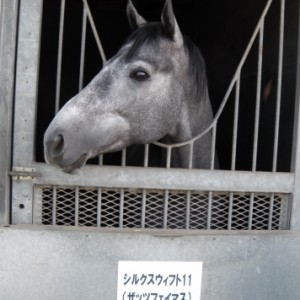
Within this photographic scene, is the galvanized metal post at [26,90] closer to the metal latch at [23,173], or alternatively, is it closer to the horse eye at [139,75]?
the metal latch at [23,173]

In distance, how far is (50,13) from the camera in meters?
3.45

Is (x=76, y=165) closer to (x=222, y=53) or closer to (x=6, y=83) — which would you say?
(x=6, y=83)

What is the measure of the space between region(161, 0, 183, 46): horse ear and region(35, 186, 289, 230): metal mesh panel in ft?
2.03

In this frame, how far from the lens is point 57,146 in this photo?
136 cm

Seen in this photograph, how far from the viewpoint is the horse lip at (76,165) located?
138cm

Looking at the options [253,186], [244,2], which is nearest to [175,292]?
[253,186]

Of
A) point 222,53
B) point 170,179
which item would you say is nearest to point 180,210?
point 170,179

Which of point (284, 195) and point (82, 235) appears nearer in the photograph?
point (82, 235)

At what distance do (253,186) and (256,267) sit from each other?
1.03 ft

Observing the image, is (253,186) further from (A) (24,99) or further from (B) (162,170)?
(A) (24,99)

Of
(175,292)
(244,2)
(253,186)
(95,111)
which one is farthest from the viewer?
(244,2)

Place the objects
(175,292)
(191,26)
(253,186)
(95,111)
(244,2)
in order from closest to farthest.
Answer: (95,111), (175,292), (253,186), (244,2), (191,26)

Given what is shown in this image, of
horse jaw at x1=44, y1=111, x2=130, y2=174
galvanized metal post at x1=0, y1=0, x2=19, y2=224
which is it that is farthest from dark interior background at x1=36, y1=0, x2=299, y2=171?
galvanized metal post at x1=0, y1=0, x2=19, y2=224

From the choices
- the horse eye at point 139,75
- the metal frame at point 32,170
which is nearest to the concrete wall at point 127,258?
the metal frame at point 32,170
